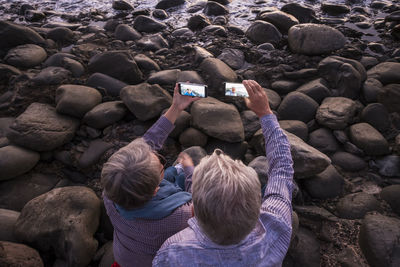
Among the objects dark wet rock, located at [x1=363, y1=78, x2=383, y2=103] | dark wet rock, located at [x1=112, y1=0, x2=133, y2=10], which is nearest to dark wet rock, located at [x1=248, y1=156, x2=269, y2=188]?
dark wet rock, located at [x1=363, y1=78, x2=383, y2=103]

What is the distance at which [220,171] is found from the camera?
3.76 ft

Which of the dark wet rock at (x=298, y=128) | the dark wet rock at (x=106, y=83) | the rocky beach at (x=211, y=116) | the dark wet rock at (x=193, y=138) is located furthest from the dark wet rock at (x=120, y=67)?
the dark wet rock at (x=298, y=128)

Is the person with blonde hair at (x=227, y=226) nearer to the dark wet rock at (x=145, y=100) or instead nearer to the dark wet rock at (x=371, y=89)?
the dark wet rock at (x=145, y=100)

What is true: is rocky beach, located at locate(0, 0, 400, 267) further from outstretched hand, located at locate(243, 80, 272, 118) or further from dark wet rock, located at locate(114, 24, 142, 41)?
outstretched hand, located at locate(243, 80, 272, 118)

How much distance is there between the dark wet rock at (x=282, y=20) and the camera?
577 cm

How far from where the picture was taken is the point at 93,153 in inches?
140

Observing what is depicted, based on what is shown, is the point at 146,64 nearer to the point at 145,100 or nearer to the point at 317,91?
the point at 145,100

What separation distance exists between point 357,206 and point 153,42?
4426 millimetres

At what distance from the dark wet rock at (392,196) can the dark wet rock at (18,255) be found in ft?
10.7

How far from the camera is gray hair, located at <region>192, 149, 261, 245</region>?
1102 millimetres

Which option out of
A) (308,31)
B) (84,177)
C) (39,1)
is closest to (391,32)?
(308,31)

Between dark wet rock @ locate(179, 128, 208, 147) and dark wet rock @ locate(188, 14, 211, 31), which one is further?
dark wet rock @ locate(188, 14, 211, 31)

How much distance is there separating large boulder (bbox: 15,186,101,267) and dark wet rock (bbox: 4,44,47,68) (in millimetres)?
3212

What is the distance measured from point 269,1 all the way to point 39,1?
6220 mm
